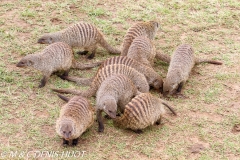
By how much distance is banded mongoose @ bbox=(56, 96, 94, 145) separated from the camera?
4211 millimetres

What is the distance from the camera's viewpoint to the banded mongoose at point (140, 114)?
15.2 feet

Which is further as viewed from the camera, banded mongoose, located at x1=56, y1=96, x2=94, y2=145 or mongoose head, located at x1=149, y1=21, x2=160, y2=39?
mongoose head, located at x1=149, y1=21, x2=160, y2=39

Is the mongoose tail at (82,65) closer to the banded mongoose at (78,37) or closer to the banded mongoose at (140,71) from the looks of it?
the banded mongoose at (140,71)

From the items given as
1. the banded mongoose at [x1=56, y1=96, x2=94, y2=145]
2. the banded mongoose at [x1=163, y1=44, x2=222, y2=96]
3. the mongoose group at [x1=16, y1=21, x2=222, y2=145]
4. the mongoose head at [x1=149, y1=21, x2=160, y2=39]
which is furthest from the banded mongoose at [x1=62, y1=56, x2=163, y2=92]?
the mongoose head at [x1=149, y1=21, x2=160, y2=39]

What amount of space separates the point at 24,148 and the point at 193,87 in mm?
2378

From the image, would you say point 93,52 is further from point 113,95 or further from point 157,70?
point 113,95

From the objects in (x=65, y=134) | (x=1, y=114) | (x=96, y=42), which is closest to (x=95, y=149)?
(x=65, y=134)

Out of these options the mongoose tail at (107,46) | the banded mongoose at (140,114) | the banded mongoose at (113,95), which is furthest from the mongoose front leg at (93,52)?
the banded mongoose at (140,114)

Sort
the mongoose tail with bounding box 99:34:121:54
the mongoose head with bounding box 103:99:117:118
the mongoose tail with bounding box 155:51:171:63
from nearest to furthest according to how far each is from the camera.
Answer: the mongoose head with bounding box 103:99:117:118
the mongoose tail with bounding box 155:51:171:63
the mongoose tail with bounding box 99:34:121:54

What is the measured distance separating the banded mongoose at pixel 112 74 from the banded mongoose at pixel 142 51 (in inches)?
17.5

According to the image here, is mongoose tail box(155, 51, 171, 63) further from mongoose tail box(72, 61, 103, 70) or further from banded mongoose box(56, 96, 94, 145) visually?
banded mongoose box(56, 96, 94, 145)

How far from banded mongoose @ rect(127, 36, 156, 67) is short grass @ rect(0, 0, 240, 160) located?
29 cm

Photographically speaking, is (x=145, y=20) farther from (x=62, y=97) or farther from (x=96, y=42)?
(x=62, y=97)

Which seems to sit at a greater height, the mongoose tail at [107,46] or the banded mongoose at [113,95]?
the banded mongoose at [113,95]
